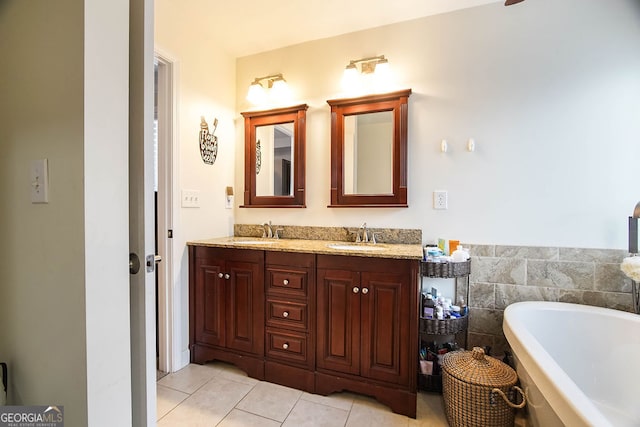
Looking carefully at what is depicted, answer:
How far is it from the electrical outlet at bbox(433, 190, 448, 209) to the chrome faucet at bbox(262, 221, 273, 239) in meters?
1.29

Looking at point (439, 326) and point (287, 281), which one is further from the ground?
point (287, 281)

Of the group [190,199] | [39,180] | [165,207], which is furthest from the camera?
[190,199]

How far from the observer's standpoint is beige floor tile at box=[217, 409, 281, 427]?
1475mm

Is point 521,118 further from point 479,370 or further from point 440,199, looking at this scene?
point 479,370

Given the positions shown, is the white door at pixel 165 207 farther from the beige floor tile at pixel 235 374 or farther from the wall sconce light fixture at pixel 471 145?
the wall sconce light fixture at pixel 471 145

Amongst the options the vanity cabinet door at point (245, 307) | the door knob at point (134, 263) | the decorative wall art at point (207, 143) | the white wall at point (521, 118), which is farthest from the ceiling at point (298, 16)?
the door knob at point (134, 263)

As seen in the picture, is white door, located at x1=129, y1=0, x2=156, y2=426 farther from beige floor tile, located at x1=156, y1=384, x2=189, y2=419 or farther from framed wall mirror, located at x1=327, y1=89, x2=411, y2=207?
framed wall mirror, located at x1=327, y1=89, x2=411, y2=207

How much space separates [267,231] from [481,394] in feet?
5.71

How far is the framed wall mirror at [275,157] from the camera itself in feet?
7.54

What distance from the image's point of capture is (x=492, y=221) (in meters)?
1.87

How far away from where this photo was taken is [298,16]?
2.00 m

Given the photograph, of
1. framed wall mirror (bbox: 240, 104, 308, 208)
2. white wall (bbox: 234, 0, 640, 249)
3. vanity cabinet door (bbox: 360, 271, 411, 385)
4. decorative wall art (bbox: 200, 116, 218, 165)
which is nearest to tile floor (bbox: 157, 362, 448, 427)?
vanity cabinet door (bbox: 360, 271, 411, 385)

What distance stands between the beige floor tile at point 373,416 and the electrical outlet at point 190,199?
5.52 feet

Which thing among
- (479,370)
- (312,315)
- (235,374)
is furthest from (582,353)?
(235,374)
